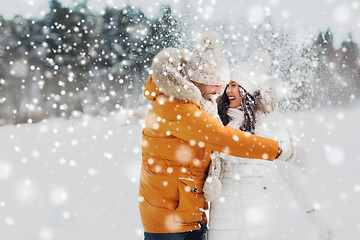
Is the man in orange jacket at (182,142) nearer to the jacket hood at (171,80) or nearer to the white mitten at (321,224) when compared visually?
the jacket hood at (171,80)

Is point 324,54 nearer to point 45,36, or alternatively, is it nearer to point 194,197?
point 45,36

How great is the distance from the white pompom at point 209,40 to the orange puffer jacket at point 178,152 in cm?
41

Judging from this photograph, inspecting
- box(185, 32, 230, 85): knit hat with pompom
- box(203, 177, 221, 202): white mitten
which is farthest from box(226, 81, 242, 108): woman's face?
box(203, 177, 221, 202): white mitten

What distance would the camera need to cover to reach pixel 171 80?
184 centimetres

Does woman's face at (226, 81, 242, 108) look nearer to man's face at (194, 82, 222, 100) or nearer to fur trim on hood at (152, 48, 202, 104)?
man's face at (194, 82, 222, 100)

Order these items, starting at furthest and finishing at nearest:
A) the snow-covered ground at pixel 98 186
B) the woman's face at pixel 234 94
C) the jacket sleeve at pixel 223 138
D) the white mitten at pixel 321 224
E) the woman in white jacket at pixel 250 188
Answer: the snow-covered ground at pixel 98 186
the woman's face at pixel 234 94
the white mitten at pixel 321 224
the woman in white jacket at pixel 250 188
the jacket sleeve at pixel 223 138

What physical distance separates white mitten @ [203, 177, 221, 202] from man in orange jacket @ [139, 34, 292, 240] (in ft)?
0.18

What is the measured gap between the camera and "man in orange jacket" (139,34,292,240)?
1.74 meters

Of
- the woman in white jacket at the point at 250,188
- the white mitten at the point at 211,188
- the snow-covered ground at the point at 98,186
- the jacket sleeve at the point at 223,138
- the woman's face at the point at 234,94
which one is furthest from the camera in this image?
the snow-covered ground at the point at 98,186

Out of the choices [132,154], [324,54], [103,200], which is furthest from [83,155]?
[324,54]

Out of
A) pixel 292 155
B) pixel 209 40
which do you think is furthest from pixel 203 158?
→ pixel 209 40

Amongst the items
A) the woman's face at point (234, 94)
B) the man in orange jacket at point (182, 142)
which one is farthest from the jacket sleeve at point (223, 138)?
the woman's face at point (234, 94)

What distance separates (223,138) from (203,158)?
367mm

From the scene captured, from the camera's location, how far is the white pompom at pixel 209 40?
2113mm
